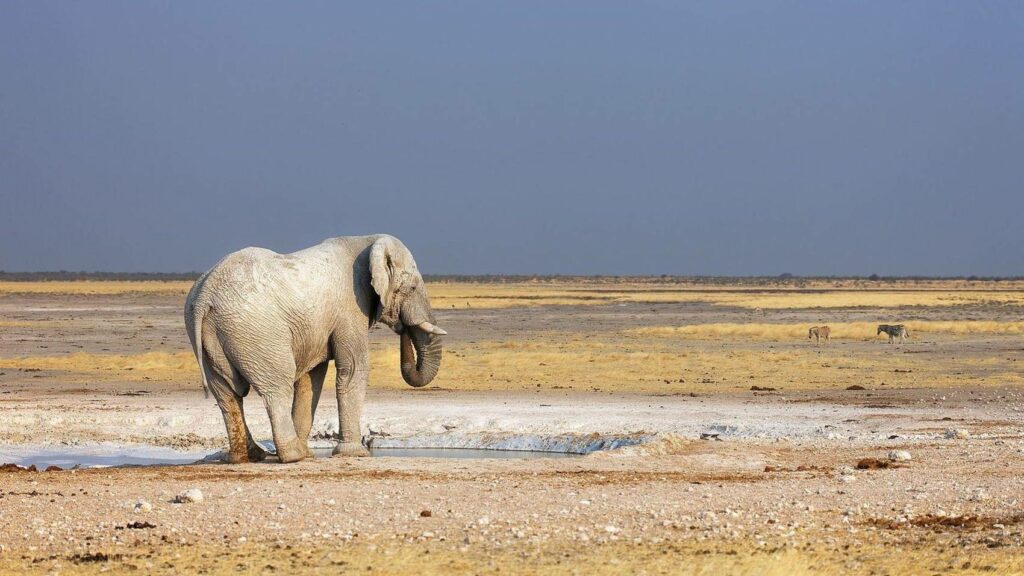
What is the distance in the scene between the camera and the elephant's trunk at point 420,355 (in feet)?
58.9

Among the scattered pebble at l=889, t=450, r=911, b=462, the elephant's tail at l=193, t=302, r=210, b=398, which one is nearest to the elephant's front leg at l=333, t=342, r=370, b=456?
the elephant's tail at l=193, t=302, r=210, b=398

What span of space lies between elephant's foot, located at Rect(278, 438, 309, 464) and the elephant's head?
2.00 metres

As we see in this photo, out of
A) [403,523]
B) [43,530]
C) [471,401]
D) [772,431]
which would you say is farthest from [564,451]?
[43,530]

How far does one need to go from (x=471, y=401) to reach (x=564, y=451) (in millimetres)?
5311

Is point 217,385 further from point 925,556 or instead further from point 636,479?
point 925,556

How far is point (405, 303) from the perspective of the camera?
17.2 m

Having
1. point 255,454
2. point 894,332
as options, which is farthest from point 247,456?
point 894,332

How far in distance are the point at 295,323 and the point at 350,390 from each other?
4.25ft

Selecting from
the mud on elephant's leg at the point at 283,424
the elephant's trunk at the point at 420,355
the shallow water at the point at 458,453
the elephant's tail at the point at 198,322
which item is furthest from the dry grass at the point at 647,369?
the elephant's tail at the point at 198,322

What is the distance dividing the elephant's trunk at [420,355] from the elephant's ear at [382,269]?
1071mm

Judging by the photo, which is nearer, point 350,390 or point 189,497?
point 189,497

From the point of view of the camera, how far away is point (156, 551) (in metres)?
10.2

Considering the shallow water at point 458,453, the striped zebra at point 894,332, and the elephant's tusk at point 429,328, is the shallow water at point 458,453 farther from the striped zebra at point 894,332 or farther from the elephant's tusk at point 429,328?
the striped zebra at point 894,332

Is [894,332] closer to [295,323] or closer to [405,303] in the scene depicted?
[405,303]
